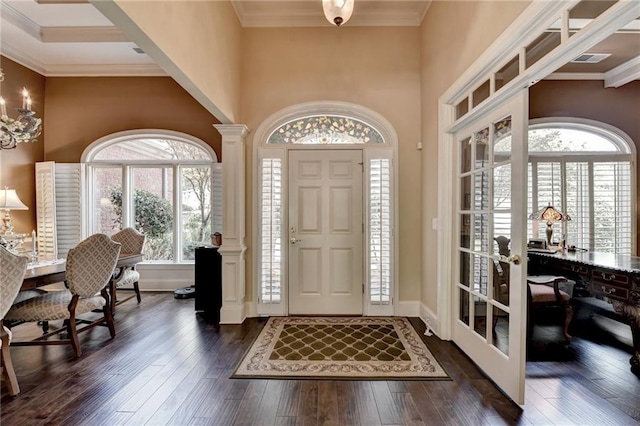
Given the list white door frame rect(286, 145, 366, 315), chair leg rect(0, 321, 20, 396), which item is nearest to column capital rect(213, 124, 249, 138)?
white door frame rect(286, 145, 366, 315)

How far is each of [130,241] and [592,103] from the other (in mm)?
7019

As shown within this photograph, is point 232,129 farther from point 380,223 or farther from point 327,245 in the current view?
point 380,223

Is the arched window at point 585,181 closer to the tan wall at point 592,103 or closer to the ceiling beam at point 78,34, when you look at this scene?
the tan wall at point 592,103

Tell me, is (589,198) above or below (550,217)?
above

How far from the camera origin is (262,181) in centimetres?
386

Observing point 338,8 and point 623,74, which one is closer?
point 338,8

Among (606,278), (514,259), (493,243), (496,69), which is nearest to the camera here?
(514,259)

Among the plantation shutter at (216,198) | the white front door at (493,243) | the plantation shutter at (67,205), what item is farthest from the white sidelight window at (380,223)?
the plantation shutter at (67,205)

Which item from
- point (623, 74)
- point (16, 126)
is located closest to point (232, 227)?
point (16, 126)

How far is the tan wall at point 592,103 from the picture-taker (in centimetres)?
449

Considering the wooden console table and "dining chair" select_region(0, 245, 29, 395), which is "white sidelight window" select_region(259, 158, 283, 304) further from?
the wooden console table

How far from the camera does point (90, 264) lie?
2877 millimetres

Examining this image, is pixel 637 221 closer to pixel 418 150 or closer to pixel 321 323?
pixel 418 150

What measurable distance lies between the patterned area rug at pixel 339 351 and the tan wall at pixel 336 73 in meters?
0.68
